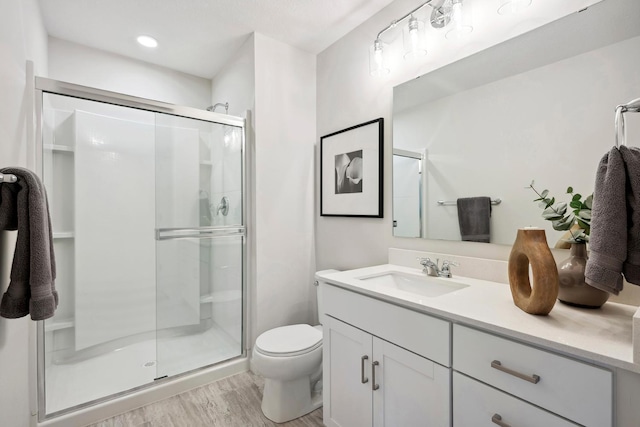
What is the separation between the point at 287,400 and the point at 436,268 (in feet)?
3.73

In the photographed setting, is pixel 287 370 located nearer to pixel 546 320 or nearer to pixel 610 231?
pixel 546 320

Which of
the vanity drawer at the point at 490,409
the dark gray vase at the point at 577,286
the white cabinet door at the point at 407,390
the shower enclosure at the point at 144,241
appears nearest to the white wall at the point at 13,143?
the shower enclosure at the point at 144,241

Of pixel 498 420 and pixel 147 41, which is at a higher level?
pixel 147 41

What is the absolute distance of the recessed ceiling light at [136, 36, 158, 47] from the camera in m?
2.33

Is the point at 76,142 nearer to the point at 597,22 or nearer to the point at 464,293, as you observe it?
the point at 464,293

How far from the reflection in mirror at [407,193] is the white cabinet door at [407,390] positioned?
0.76 m

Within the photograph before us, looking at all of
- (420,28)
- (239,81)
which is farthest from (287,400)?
(239,81)

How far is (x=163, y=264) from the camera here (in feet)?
7.16

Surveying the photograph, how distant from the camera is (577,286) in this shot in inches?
39.7

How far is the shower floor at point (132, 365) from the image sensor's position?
179cm

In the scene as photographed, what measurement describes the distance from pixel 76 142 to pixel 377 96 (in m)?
2.14

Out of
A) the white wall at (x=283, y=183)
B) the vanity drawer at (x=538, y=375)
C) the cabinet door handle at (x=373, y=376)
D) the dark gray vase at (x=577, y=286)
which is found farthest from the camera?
the white wall at (x=283, y=183)

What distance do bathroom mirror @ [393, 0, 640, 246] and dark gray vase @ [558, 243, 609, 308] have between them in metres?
0.24

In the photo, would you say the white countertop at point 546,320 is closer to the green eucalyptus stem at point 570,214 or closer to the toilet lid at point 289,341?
the green eucalyptus stem at point 570,214
